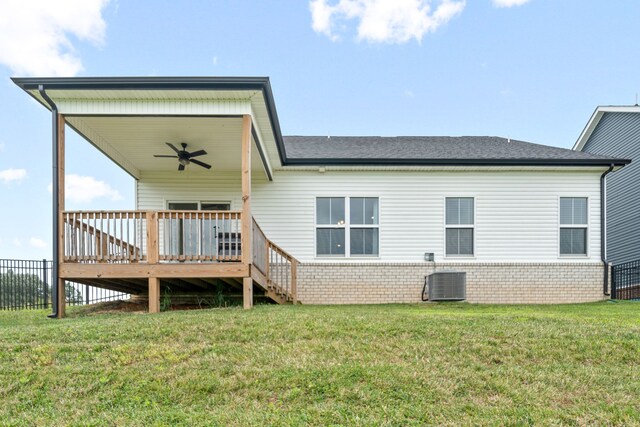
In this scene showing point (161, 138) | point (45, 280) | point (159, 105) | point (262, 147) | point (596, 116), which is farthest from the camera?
point (596, 116)

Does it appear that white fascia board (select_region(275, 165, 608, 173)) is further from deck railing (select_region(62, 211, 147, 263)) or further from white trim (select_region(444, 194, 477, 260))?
deck railing (select_region(62, 211, 147, 263))

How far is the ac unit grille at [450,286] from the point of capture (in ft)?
31.0

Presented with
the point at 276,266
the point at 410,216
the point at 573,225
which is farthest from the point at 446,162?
the point at 276,266

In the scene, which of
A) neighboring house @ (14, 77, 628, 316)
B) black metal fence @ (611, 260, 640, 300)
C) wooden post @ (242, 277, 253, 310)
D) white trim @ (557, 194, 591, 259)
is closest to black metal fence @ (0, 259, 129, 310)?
neighboring house @ (14, 77, 628, 316)

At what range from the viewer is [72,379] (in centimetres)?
365

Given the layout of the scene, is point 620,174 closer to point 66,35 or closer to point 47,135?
point 47,135

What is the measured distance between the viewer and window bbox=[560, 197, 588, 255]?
10.4 metres

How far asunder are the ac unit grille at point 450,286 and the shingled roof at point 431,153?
263 centimetres

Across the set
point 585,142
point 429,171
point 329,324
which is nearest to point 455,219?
point 429,171

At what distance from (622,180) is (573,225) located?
568 cm

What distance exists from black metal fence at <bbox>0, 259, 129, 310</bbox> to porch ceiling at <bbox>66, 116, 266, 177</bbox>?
347cm

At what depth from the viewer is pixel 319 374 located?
3.59m

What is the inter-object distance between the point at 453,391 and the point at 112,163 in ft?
29.7

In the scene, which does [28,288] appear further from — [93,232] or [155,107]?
[155,107]
